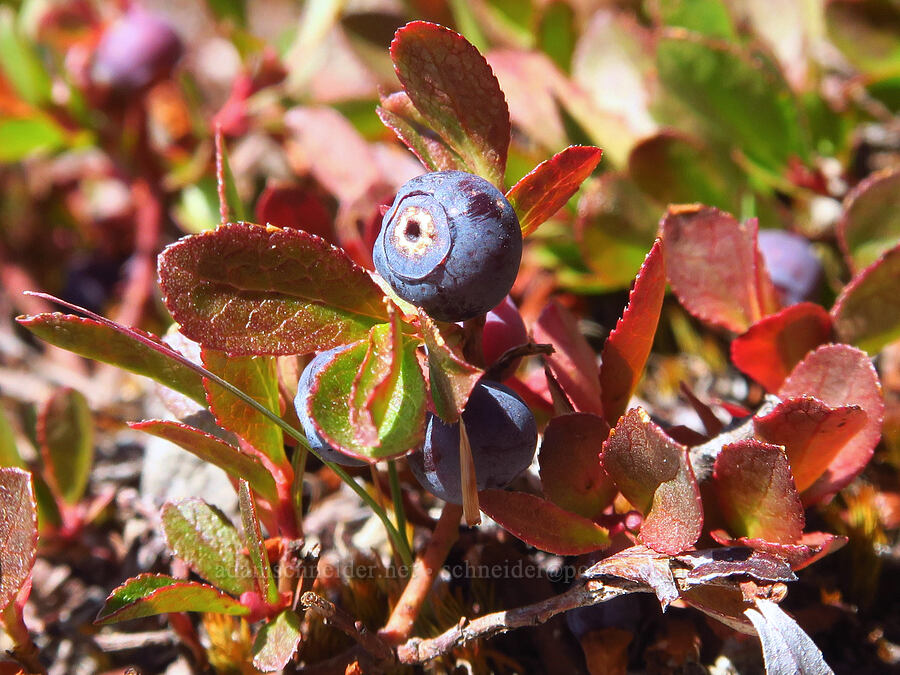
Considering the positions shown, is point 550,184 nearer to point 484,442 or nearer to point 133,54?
point 484,442

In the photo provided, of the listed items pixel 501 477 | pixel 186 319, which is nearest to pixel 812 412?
pixel 501 477

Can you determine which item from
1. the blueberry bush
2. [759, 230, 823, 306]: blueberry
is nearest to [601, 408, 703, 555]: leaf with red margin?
the blueberry bush

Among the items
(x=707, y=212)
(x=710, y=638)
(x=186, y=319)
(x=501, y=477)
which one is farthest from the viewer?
(x=707, y=212)

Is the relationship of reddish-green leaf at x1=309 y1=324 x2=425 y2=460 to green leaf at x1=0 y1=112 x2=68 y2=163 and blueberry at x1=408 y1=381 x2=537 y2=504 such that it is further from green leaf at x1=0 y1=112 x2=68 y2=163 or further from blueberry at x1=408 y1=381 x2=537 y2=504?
green leaf at x1=0 y1=112 x2=68 y2=163

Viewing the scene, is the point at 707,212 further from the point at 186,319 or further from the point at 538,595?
the point at 186,319

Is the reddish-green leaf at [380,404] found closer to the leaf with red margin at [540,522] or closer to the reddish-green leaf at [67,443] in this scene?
the leaf with red margin at [540,522]

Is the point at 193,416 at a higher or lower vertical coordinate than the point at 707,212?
lower
